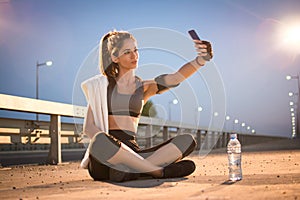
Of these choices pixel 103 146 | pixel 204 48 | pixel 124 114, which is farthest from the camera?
pixel 124 114

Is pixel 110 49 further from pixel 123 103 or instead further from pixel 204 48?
pixel 204 48

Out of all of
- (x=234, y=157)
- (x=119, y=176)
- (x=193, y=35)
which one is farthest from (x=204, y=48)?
(x=119, y=176)

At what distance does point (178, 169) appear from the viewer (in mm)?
4703

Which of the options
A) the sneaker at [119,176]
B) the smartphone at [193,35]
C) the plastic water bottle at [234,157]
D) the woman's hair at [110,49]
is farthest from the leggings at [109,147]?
the smartphone at [193,35]

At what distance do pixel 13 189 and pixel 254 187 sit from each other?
2111mm

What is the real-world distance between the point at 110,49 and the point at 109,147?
44.1 inches

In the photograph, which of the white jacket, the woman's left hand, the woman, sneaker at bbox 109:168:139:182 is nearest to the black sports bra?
the woman

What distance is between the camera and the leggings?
429cm

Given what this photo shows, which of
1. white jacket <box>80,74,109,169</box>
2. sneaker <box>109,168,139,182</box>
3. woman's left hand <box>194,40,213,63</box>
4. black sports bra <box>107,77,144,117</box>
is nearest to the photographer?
woman's left hand <box>194,40,213,63</box>

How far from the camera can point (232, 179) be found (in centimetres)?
418

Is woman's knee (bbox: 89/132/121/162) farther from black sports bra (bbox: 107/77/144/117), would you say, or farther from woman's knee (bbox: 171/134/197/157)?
woman's knee (bbox: 171/134/197/157)

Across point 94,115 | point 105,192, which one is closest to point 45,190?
point 105,192

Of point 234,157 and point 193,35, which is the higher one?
point 193,35

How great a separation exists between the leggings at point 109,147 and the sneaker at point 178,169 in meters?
0.13
